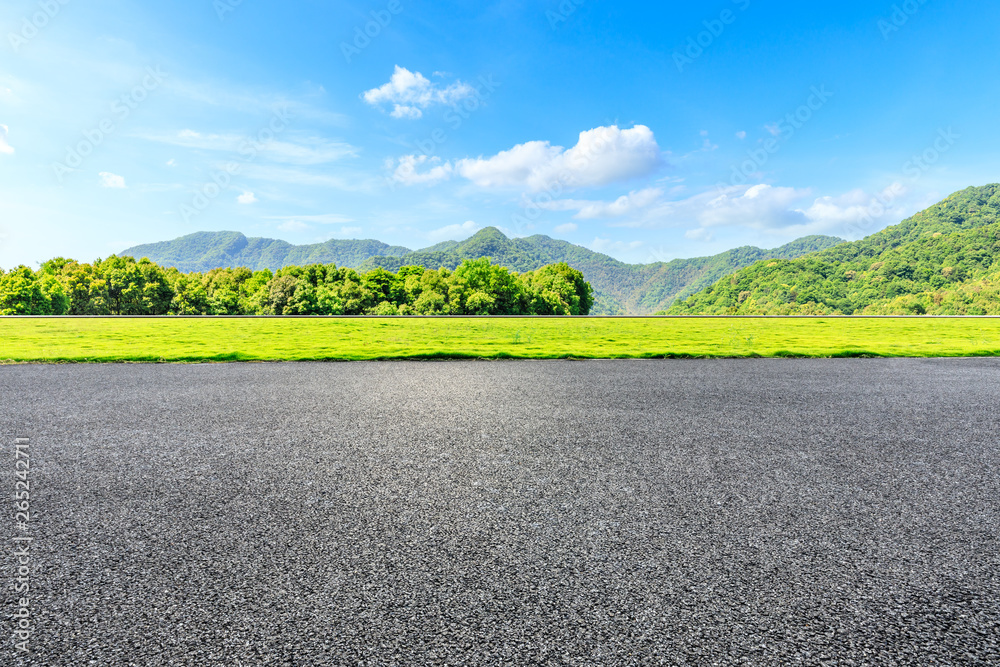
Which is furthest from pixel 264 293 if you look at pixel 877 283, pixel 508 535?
pixel 877 283

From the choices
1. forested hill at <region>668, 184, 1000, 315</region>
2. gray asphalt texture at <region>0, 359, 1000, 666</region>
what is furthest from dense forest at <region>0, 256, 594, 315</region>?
gray asphalt texture at <region>0, 359, 1000, 666</region>

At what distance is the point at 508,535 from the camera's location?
2811 millimetres

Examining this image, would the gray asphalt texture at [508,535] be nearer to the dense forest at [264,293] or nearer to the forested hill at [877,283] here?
the dense forest at [264,293]

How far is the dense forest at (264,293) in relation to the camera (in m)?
62.4

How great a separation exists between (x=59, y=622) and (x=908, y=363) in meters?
13.4

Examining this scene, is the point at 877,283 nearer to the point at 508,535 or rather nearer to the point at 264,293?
the point at 264,293

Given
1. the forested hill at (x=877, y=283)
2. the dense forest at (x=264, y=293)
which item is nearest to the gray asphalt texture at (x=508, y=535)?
the dense forest at (x=264, y=293)

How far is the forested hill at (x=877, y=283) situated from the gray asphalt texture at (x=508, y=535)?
231 feet

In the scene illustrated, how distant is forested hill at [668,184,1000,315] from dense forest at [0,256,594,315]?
36151 millimetres

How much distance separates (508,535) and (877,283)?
95.6 meters

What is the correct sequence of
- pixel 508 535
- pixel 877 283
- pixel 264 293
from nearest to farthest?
pixel 508 535 → pixel 264 293 → pixel 877 283

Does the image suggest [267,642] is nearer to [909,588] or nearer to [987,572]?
[909,588]

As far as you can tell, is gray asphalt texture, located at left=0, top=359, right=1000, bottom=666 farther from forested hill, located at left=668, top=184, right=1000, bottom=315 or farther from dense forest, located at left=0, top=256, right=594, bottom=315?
forested hill, located at left=668, top=184, right=1000, bottom=315

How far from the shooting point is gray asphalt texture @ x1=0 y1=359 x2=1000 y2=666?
197cm
